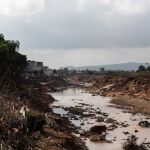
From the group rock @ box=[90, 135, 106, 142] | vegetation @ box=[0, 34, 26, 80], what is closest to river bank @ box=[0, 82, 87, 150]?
rock @ box=[90, 135, 106, 142]

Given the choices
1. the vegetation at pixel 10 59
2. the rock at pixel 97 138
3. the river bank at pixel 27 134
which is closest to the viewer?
the river bank at pixel 27 134

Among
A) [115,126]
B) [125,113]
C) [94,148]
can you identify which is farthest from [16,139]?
[125,113]

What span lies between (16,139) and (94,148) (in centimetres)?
1416

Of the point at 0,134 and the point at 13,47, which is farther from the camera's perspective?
the point at 13,47

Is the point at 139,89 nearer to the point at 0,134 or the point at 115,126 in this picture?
the point at 115,126

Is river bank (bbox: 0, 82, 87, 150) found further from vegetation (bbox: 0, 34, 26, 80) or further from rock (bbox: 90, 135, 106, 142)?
vegetation (bbox: 0, 34, 26, 80)

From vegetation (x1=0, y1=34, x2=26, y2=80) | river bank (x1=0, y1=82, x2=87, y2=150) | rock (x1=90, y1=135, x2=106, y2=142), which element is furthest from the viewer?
vegetation (x1=0, y1=34, x2=26, y2=80)

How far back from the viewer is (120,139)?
38062mm

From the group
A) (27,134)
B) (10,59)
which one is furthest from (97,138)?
(10,59)

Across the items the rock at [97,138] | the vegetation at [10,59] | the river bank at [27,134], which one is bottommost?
the rock at [97,138]

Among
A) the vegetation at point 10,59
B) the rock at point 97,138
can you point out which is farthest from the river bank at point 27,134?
the vegetation at point 10,59

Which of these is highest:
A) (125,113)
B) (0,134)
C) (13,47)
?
(13,47)

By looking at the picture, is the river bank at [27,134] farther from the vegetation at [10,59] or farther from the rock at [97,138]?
the vegetation at [10,59]

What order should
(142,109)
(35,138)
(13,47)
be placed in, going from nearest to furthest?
(35,138) < (142,109) < (13,47)
